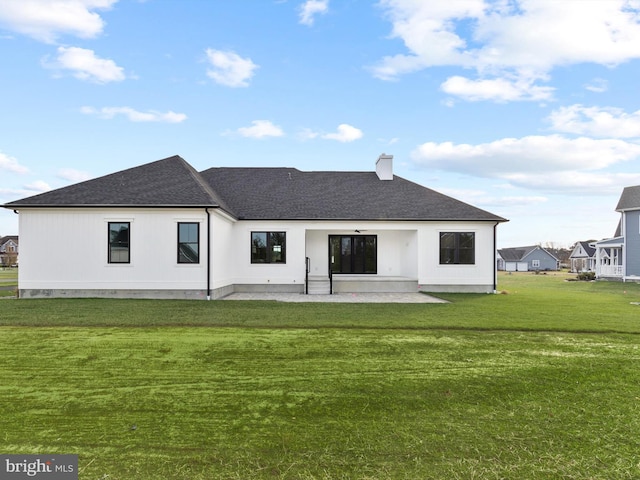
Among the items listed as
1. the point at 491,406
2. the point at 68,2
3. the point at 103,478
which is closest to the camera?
the point at 103,478

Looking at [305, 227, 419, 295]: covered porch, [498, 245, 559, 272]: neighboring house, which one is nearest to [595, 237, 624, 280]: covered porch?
[305, 227, 419, 295]: covered porch

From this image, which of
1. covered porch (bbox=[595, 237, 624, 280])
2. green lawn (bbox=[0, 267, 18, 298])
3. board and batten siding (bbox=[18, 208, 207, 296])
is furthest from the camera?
covered porch (bbox=[595, 237, 624, 280])

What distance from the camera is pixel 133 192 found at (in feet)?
49.2

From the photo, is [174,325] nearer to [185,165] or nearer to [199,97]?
[185,165]

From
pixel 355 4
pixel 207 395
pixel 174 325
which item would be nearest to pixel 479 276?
pixel 355 4

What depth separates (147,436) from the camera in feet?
11.5

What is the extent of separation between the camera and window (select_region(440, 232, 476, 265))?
17656 millimetres

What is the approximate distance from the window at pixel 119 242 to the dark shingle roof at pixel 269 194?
3.07 ft

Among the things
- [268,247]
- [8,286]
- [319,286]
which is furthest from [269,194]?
[8,286]

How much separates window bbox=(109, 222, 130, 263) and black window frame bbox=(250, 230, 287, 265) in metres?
5.17

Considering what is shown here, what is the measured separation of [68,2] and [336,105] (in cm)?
1189

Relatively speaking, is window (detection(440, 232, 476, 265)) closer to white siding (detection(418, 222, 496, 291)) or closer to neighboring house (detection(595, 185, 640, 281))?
white siding (detection(418, 222, 496, 291))

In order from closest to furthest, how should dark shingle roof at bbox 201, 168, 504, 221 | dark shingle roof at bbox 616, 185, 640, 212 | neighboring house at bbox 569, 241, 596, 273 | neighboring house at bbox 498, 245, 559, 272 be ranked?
1. dark shingle roof at bbox 201, 168, 504, 221
2. dark shingle roof at bbox 616, 185, 640, 212
3. neighboring house at bbox 569, 241, 596, 273
4. neighboring house at bbox 498, 245, 559, 272

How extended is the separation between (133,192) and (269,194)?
249 inches
